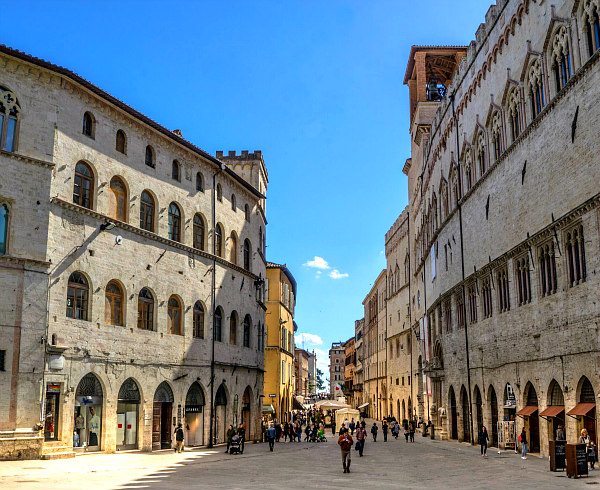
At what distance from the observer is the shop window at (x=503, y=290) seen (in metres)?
31.4

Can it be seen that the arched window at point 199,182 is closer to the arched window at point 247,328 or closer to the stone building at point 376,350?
the arched window at point 247,328

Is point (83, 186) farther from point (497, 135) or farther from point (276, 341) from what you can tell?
point (276, 341)

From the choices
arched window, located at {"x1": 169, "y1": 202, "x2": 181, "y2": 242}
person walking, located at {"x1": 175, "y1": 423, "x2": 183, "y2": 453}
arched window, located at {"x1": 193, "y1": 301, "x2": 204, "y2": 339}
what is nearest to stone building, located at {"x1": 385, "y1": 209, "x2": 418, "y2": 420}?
arched window, located at {"x1": 193, "y1": 301, "x2": 204, "y2": 339}

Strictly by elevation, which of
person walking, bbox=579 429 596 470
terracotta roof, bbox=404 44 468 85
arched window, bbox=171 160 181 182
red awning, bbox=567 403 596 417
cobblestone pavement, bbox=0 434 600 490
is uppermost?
terracotta roof, bbox=404 44 468 85

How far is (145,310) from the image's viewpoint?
1297 inches

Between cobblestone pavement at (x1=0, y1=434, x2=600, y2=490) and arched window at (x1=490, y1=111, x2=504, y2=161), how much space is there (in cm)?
1341

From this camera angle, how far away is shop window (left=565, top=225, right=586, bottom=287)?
23250 millimetres

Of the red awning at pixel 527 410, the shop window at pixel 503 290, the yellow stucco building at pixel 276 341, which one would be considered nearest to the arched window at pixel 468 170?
the shop window at pixel 503 290

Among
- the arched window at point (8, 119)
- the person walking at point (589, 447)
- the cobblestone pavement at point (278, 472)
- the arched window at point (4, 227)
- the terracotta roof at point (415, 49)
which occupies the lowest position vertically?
the cobblestone pavement at point (278, 472)

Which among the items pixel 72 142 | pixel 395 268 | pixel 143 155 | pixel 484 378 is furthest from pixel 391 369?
pixel 72 142

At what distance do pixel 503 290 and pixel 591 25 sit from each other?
13046mm

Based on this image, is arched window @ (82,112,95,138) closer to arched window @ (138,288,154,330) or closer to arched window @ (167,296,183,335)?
arched window @ (138,288,154,330)

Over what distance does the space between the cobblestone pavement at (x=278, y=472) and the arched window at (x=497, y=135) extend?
44.0 feet

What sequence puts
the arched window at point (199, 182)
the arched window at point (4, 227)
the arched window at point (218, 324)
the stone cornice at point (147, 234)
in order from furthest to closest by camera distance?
1. the arched window at point (218, 324)
2. the arched window at point (199, 182)
3. the stone cornice at point (147, 234)
4. the arched window at point (4, 227)
